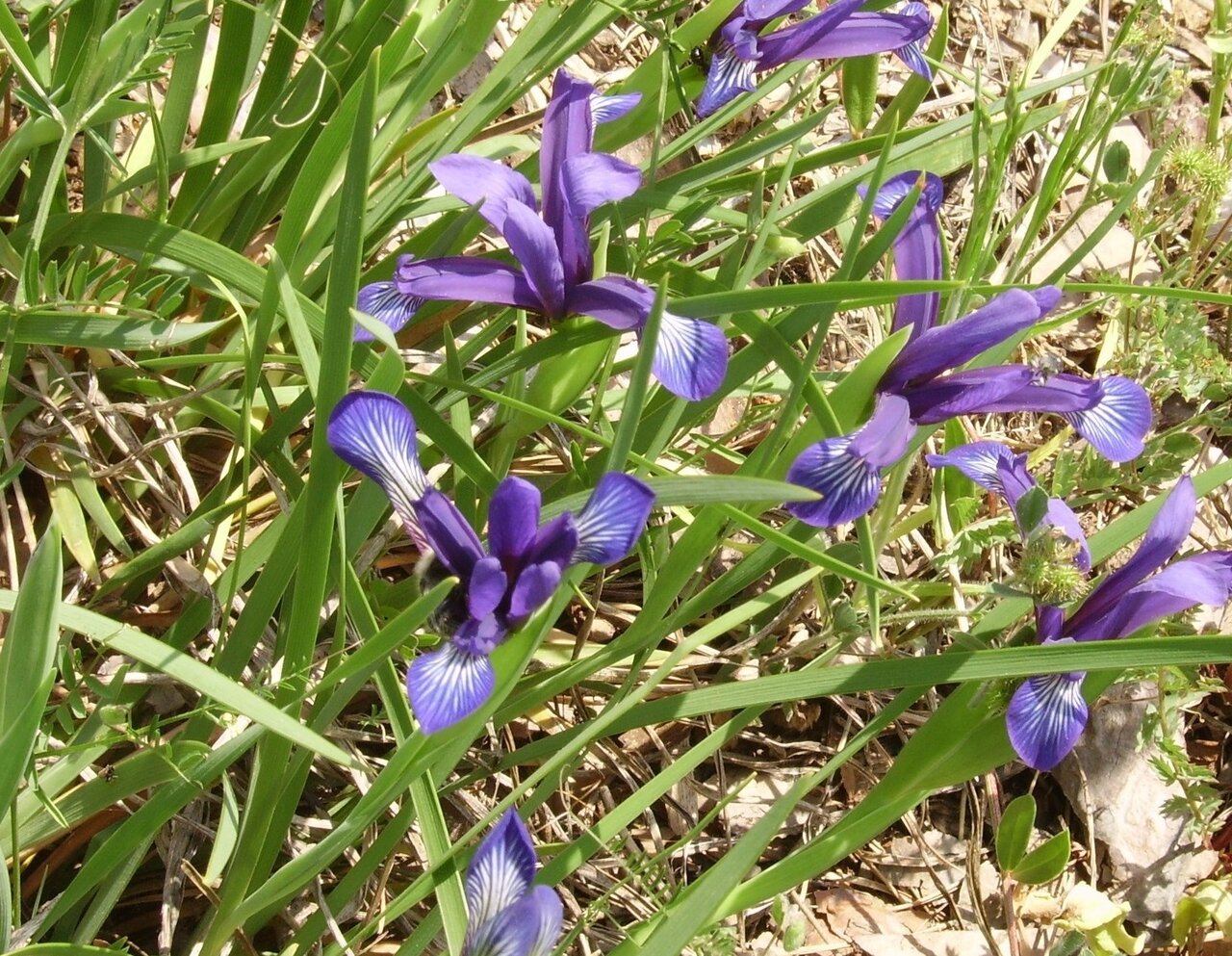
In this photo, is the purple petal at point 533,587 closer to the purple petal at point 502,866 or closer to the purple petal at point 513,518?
the purple petal at point 513,518

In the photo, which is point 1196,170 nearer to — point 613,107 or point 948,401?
point 948,401

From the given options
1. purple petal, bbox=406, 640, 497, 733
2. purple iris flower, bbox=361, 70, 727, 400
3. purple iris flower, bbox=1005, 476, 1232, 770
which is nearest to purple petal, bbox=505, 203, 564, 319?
purple iris flower, bbox=361, 70, 727, 400

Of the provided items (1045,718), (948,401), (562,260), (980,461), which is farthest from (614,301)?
(1045,718)

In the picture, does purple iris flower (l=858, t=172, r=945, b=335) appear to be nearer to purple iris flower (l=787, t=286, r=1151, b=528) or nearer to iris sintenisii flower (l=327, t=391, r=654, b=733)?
purple iris flower (l=787, t=286, r=1151, b=528)

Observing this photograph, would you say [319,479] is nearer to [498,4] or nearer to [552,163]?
[552,163]

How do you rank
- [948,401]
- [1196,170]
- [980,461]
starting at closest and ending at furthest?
1. [948,401]
2. [980,461]
3. [1196,170]

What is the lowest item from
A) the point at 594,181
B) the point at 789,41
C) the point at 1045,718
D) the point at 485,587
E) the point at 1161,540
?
the point at 1045,718

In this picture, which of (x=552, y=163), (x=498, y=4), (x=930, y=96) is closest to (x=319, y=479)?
(x=552, y=163)

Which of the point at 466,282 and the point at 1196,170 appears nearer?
the point at 466,282
